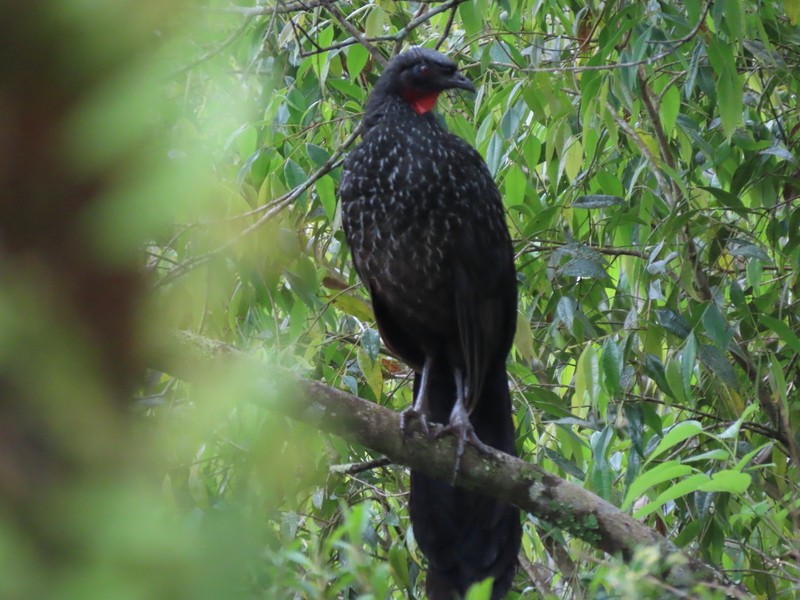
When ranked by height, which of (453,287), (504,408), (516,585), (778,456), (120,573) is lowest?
(516,585)

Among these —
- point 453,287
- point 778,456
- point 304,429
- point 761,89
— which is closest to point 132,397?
point 304,429

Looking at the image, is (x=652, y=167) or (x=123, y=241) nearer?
(x=123, y=241)

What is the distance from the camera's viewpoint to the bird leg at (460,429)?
2.45m

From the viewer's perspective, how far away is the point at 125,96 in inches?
15.1

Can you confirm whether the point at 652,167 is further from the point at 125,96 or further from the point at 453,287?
the point at 125,96

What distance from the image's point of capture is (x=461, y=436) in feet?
8.55

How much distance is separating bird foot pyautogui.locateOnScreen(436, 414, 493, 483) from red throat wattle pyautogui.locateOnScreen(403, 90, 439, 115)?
108 centimetres

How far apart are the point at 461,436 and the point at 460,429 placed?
58mm

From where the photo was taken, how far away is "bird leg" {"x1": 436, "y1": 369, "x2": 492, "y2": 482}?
245cm

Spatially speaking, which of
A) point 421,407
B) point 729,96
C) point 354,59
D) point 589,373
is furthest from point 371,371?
point 729,96

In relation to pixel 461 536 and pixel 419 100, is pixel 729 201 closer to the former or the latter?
pixel 419 100

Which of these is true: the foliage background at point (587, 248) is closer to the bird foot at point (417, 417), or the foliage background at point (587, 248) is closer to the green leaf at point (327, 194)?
the green leaf at point (327, 194)

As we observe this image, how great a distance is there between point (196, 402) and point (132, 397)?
0.23 ft

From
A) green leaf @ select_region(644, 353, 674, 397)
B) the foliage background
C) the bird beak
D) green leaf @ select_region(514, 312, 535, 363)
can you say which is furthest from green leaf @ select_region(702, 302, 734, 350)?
the bird beak
